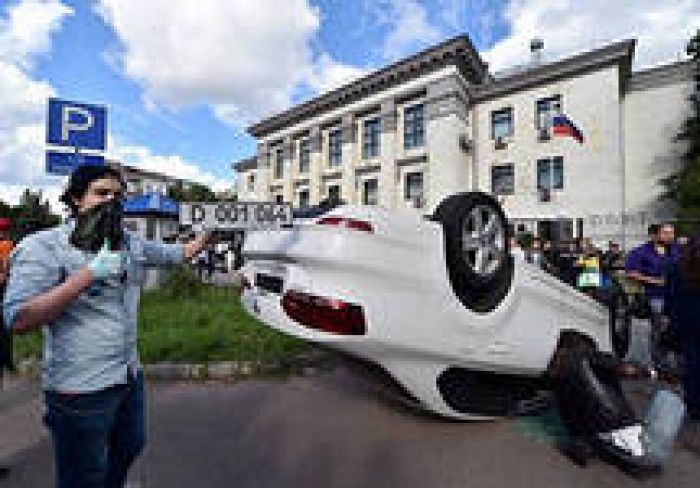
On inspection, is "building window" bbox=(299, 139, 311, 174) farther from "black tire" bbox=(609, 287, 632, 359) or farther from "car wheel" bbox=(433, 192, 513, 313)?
"car wheel" bbox=(433, 192, 513, 313)

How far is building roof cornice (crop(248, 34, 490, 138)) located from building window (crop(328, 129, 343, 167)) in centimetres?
187

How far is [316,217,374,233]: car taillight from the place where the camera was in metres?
2.69

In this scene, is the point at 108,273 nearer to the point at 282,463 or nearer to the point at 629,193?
the point at 282,463

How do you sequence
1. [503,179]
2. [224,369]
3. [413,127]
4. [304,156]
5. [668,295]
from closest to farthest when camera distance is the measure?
[668,295], [224,369], [503,179], [413,127], [304,156]

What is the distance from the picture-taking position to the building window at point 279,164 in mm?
38438

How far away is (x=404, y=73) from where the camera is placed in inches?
1156

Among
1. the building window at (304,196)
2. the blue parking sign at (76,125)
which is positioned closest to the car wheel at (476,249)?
the blue parking sign at (76,125)

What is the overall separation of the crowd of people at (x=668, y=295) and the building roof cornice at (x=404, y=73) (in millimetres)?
23219

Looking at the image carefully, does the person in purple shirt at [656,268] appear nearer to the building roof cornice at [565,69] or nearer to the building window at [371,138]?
the building roof cornice at [565,69]

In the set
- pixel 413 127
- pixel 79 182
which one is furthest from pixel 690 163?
pixel 79 182

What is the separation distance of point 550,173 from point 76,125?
22.7 m

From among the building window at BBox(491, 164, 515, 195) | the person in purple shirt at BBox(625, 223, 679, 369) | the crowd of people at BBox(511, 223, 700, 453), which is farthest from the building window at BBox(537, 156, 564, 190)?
the person in purple shirt at BBox(625, 223, 679, 369)

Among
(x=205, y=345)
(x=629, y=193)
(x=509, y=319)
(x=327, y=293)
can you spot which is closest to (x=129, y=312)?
(x=327, y=293)

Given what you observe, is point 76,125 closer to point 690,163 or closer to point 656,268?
point 656,268
